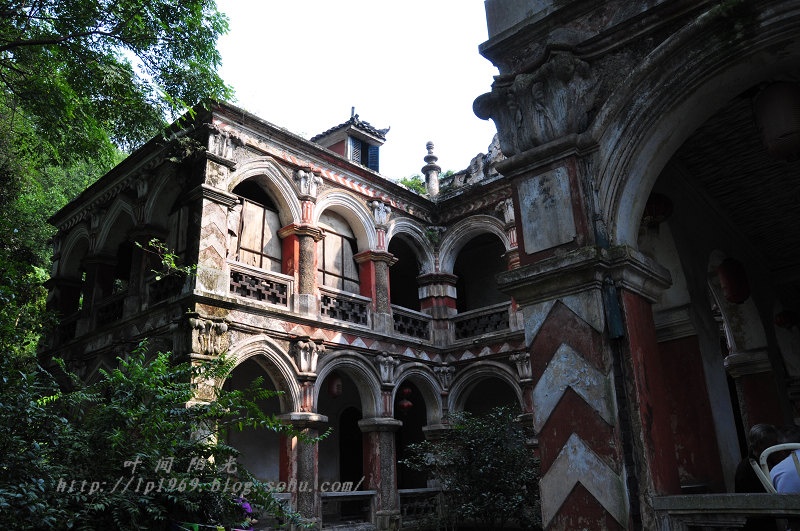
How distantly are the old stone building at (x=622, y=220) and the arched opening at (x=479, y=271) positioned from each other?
1136 centimetres

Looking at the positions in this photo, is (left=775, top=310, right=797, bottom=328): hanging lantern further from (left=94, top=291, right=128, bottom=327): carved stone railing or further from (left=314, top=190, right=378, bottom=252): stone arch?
(left=94, top=291, right=128, bottom=327): carved stone railing

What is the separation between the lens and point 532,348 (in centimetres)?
391

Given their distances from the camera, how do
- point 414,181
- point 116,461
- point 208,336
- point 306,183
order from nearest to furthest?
point 116,461, point 208,336, point 306,183, point 414,181

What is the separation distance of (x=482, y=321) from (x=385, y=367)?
280 centimetres

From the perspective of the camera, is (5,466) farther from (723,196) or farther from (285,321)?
(285,321)

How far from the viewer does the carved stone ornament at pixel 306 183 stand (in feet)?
40.3

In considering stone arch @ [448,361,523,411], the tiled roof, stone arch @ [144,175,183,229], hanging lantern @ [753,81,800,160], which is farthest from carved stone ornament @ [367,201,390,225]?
hanging lantern @ [753,81,800,160]

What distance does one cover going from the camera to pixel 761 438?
3.90 m

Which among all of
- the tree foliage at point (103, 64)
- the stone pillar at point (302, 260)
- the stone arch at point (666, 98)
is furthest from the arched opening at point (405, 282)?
the stone arch at point (666, 98)

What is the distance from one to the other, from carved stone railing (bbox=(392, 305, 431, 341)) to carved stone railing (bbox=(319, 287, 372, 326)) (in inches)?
38.6

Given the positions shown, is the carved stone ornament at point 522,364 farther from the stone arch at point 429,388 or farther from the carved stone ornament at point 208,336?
the carved stone ornament at point 208,336

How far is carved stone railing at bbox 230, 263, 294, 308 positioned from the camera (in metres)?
10.8

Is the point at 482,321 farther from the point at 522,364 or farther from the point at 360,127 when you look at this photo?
the point at 360,127

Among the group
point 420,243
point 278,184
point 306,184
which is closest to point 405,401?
point 420,243
